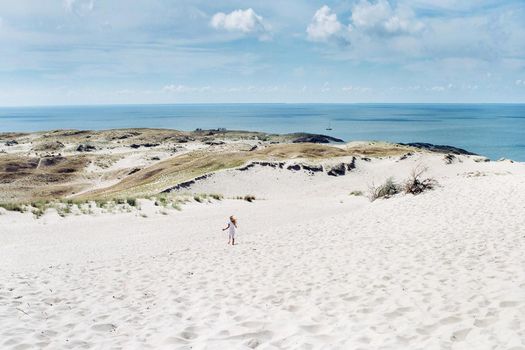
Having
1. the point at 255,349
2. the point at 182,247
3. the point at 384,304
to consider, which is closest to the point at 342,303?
the point at 384,304

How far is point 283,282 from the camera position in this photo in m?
10.4

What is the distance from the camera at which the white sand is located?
7.11 m

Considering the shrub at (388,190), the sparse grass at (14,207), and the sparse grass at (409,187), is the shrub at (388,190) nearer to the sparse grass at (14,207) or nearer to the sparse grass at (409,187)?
the sparse grass at (409,187)

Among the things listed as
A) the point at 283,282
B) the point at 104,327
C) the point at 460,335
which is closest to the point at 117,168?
the point at 283,282

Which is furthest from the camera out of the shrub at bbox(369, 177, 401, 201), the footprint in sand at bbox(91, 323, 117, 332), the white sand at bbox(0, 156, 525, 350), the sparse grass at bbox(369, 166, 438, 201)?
the shrub at bbox(369, 177, 401, 201)

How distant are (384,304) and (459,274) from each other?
2.35 m

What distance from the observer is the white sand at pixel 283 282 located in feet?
23.3

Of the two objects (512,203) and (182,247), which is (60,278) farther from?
(512,203)

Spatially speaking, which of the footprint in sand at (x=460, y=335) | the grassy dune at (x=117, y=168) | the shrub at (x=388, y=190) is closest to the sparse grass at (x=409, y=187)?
the shrub at (x=388, y=190)

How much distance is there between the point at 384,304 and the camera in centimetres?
827

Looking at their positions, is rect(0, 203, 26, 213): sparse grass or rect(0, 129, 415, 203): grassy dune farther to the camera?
rect(0, 129, 415, 203): grassy dune

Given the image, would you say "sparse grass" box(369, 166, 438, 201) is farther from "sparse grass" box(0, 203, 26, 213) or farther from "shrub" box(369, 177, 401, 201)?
"sparse grass" box(0, 203, 26, 213)

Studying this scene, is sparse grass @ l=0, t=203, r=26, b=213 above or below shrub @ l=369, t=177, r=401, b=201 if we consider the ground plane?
below

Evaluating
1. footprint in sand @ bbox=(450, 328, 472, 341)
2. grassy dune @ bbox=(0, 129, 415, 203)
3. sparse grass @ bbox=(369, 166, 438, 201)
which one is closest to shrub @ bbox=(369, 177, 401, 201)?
sparse grass @ bbox=(369, 166, 438, 201)
